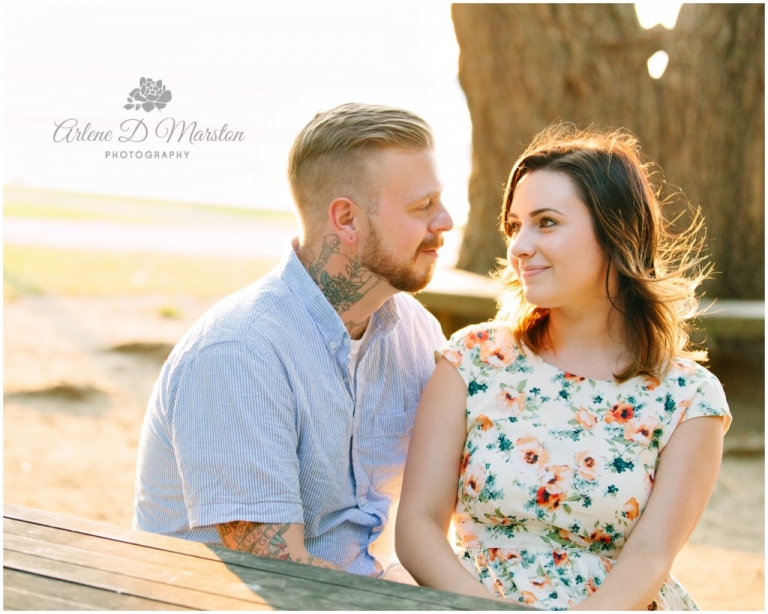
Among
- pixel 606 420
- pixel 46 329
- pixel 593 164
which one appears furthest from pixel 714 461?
pixel 46 329

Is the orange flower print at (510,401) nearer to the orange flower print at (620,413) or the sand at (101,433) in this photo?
the orange flower print at (620,413)

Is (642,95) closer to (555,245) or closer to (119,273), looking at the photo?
(555,245)

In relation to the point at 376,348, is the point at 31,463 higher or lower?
lower

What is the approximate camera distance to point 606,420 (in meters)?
1.97

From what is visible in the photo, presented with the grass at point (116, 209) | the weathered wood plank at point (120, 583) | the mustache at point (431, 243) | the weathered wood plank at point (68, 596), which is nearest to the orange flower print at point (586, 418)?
the mustache at point (431, 243)

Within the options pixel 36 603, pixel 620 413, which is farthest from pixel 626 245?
pixel 36 603

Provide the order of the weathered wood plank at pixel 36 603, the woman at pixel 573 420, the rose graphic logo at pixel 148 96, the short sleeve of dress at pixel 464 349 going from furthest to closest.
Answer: the rose graphic logo at pixel 148 96 → the short sleeve of dress at pixel 464 349 → the woman at pixel 573 420 → the weathered wood plank at pixel 36 603

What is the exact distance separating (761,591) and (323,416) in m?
2.51

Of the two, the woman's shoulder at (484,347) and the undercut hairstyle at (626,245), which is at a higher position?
the undercut hairstyle at (626,245)

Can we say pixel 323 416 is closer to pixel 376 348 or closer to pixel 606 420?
pixel 376 348

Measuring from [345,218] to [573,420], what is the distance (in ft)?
2.51

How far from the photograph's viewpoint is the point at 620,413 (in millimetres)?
1973

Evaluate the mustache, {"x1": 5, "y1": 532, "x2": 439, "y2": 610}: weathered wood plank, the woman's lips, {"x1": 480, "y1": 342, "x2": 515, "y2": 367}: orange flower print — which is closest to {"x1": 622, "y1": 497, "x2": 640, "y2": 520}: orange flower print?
{"x1": 480, "y1": 342, "x2": 515, "y2": 367}: orange flower print

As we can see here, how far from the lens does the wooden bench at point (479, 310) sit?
4.78 m
